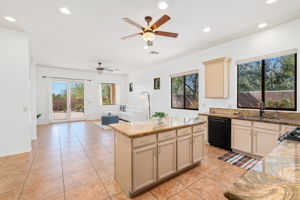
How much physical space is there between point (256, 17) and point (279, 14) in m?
0.40

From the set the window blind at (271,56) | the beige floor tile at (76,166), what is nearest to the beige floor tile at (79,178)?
the beige floor tile at (76,166)

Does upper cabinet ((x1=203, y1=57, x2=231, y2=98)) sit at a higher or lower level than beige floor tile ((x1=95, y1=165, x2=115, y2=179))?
higher

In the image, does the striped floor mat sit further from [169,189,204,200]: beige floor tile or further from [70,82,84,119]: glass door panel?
[70,82,84,119]: glass door panel

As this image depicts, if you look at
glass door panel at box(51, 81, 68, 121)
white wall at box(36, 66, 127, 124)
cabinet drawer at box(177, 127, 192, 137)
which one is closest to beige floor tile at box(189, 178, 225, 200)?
cabinet drawer at box(177, 127, 192, 137)

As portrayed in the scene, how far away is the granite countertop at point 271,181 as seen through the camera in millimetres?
693

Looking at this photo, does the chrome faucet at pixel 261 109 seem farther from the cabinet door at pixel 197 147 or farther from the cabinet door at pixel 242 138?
the cabinet door at pixel 197 147

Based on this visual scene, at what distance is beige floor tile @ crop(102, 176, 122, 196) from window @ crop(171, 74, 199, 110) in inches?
148

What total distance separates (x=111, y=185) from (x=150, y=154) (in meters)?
0.88

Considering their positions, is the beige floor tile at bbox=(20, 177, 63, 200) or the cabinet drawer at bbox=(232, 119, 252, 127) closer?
the beige floor tile at bbox=(20, 177, 63, 200)

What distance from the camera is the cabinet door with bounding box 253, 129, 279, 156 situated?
9.05 ft

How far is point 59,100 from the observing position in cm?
731

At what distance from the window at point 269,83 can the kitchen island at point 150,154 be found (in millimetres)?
2221

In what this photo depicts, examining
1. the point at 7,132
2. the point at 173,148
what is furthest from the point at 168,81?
the point at 7,132

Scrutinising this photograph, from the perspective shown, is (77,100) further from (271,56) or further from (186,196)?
(271,56)
